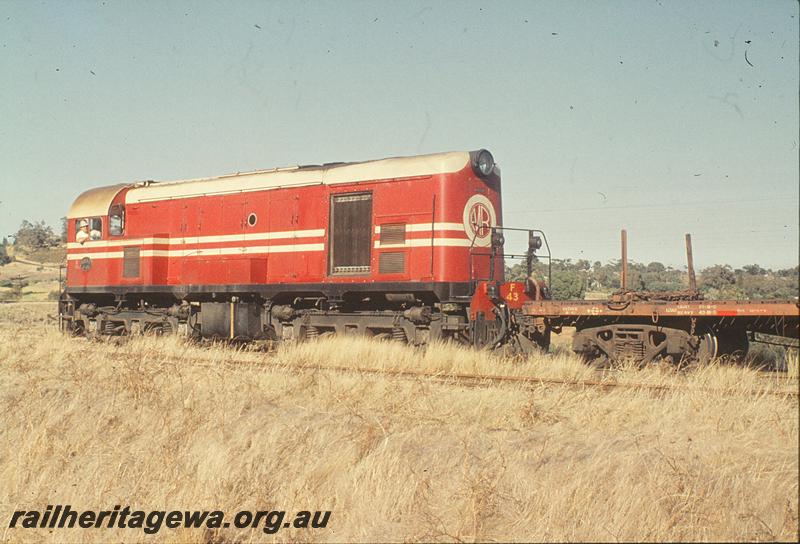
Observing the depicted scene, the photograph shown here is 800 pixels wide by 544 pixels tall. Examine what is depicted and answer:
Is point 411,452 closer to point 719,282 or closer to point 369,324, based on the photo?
point 369,324

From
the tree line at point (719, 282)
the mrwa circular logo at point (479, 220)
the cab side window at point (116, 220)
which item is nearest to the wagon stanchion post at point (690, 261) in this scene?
the tree line at point (719, 282)

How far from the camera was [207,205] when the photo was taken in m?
18.6

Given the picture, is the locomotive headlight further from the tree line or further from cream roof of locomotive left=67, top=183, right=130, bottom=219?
cream roof of locomotive left=67, top=183, right=130, bottom=219

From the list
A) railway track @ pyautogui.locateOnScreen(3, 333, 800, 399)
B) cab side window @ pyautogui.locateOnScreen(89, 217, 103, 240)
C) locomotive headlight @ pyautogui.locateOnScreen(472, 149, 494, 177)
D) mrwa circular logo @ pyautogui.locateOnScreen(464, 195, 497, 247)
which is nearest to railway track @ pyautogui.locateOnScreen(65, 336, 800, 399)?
railway track @ pyautogui.locateOnScreen(3, 333, 800, 399)

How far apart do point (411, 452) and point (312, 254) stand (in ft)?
30.2

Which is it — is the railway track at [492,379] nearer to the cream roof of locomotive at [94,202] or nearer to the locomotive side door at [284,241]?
the locomotive side door at [284,241]


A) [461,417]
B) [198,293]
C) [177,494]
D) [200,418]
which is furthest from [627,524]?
[198,293]

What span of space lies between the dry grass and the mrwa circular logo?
135 inches

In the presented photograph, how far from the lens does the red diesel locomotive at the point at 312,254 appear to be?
15.0 m

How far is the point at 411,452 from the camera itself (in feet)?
25.9

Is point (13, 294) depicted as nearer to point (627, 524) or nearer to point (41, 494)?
point (41, 494)

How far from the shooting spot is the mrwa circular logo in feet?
50.1

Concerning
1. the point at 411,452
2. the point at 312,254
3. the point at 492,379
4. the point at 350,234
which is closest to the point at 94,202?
the point at 312,254

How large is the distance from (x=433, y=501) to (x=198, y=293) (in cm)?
1280
